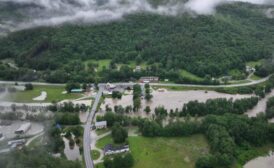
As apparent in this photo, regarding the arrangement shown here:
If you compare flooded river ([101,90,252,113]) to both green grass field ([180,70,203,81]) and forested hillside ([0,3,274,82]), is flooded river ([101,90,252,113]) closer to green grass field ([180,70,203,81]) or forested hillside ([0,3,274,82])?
green grass field ([180,70,203,81])

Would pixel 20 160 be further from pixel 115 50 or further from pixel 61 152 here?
pixel 115 50

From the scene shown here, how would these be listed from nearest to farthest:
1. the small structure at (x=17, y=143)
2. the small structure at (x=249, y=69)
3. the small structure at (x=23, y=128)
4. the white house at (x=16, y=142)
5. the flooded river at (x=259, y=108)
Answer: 1. the small structure at (x=17, y=143)
2. the white house at (x=16, y=142)
3. the small structure at (x=23, y=128)
4. the flooded river at (x=259, y=108)
5. the small structure at (x=249, y=69)

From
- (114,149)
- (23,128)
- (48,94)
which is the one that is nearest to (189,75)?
(48,94)

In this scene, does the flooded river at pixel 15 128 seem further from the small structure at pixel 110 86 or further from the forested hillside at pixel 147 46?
the forested hillside at pixel 147 46

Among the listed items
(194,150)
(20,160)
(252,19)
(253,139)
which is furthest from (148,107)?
(252,19)

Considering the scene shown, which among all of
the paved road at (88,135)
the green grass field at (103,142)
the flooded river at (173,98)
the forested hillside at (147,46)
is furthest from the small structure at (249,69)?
the green grass field at (103,142)

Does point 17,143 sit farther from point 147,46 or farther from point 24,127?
point 147,46

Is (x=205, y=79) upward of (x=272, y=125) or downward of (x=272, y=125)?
upward
